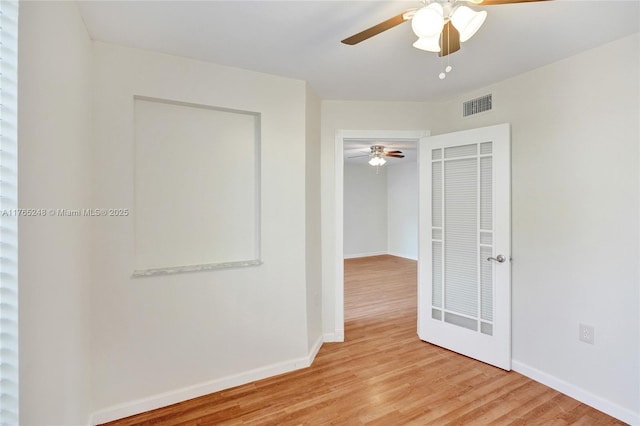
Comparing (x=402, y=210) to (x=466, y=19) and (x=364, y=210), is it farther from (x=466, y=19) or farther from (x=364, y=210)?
(x=466, y=19)

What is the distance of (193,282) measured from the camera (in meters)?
2.37

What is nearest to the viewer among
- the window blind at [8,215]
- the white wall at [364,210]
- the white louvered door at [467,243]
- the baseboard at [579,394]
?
the window blind at [8,215]

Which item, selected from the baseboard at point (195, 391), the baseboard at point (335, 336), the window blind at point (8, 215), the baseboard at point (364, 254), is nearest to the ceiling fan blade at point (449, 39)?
the window blind at point (8, 215)

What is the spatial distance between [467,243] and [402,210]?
565cm

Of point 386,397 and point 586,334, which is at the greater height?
point 586,334

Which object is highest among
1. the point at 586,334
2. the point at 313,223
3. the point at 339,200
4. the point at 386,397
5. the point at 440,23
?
the point at 440,23

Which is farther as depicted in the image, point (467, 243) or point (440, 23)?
point (467, 243)

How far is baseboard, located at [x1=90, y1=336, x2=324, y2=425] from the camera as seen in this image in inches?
82.6

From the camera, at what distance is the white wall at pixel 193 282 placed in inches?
82.2

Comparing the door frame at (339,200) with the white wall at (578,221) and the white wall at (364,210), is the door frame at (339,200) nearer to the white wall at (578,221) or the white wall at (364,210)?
the white wall at (578,221)

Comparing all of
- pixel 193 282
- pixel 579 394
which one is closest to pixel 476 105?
pixel 579 394

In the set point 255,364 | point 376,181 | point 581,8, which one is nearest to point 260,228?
point 255,364

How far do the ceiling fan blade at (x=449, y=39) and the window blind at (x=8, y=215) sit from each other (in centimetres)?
180

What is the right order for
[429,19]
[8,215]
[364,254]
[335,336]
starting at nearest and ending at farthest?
[8,215] < [429,19] < [335,336] < [364,254]
